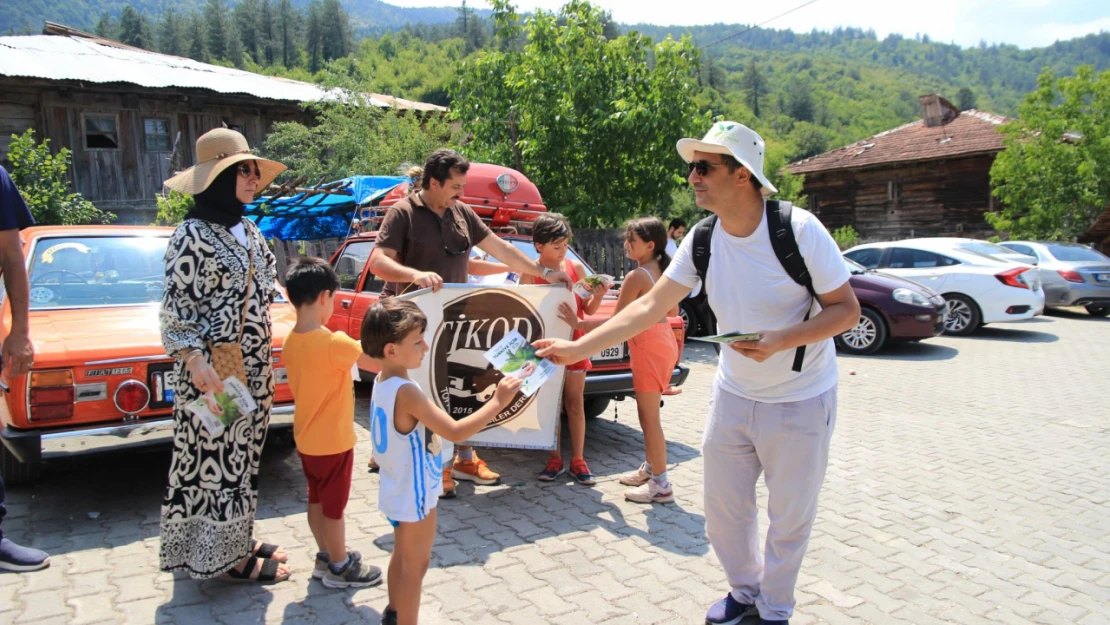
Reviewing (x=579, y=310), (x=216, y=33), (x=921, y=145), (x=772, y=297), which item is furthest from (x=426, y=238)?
(x=216, y=33)

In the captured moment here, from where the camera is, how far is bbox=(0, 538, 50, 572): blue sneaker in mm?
3537

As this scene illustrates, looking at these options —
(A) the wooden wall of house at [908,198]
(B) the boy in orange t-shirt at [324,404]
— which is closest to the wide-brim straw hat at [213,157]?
(B) the boy in orange t-shirt at [324,404]

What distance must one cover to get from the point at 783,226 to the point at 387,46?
96.1 meters

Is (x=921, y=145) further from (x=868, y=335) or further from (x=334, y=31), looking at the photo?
(x=334, y=31)

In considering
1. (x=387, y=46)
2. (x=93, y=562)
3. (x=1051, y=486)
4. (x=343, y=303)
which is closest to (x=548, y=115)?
(x=343, y=303)

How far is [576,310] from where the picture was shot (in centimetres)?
467

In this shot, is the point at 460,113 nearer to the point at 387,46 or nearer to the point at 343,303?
the point at 343,303

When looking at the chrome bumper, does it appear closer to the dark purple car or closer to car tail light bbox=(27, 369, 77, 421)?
car tail light bbox=(27, 369, 77, 421)

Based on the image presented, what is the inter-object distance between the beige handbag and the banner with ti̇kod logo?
Answer: 3.58 ft

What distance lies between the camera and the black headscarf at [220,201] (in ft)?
10.9

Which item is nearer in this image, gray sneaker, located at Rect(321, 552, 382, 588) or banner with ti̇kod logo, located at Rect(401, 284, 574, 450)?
gray sneaker, located at Rect(321, 552, 382, 588)

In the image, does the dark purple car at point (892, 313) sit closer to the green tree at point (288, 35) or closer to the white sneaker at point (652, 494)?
the white sneaker at point (652, 494)

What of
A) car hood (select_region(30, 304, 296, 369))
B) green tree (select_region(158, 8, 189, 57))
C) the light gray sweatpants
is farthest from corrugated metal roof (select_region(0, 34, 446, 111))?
green tree (select_region(158, 8, 189, 57))

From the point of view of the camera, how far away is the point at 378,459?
9.59 feet
